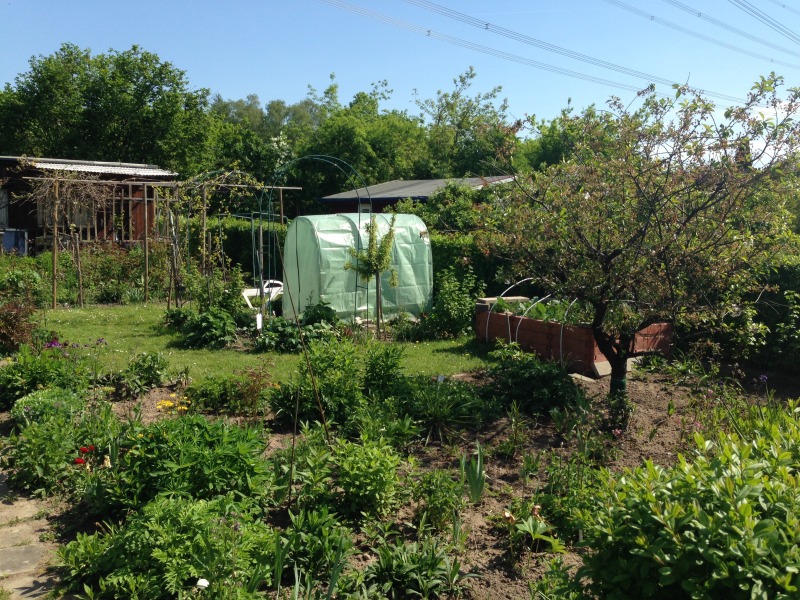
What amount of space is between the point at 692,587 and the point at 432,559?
5.56ft

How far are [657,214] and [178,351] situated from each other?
6.98 m

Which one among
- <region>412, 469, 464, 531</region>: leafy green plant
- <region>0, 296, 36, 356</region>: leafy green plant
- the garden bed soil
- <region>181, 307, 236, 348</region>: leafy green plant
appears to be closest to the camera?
the garden bed soil

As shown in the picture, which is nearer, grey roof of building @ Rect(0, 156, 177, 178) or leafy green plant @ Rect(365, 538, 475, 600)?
leafy green plant @ Rect(365, 538, 475, 600)

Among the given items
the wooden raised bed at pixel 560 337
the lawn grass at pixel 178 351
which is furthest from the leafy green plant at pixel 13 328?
the wooden raised bed at pixel 560 337

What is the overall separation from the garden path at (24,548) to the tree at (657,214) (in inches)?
167

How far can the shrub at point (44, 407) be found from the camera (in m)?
5.84

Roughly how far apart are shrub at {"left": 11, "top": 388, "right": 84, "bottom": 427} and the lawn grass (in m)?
1.46

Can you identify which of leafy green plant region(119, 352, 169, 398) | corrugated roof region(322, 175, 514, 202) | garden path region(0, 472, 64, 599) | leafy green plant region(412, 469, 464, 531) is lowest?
garden path region(0, 472, 64, 599)

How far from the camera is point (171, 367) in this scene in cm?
906

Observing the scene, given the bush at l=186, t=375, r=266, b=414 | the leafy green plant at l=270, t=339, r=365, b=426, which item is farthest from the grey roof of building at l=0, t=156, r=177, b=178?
the leafy green plant at l=270, t=339, r=365, b=426

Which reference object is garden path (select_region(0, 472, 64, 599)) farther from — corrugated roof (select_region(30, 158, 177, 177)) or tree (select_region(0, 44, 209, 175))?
tree (select_region(0, 44, 209, 175))

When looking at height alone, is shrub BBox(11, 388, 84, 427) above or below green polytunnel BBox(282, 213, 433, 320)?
below

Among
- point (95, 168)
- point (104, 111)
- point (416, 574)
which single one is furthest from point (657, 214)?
point (104, 111)

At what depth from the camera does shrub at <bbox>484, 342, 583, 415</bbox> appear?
691 centimetres
